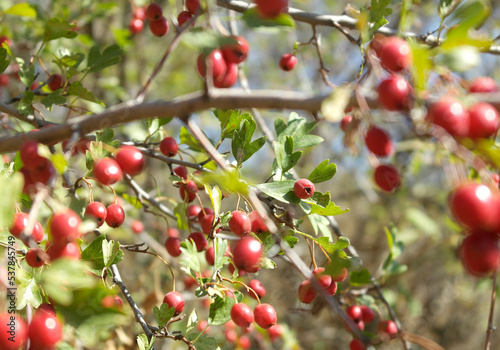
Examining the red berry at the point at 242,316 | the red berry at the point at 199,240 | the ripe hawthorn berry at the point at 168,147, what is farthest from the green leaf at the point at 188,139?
the red berry at the point at 242,316

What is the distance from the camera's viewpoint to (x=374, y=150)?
923 mm

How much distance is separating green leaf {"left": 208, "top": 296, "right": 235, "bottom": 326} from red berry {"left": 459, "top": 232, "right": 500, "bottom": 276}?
0.87 meters

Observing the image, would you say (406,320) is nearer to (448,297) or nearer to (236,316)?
(448,297)

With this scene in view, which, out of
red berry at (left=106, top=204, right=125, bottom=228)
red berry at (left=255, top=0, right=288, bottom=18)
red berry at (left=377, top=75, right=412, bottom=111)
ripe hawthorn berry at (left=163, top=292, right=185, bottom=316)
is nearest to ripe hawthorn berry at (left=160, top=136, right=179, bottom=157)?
red berry at (left=106, top=204, right=125, bottom=228)

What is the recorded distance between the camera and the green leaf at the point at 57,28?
5.29 ft

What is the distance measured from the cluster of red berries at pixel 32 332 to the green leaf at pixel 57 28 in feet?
3.68

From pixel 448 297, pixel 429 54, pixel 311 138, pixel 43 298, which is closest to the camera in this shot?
pixel 429 54

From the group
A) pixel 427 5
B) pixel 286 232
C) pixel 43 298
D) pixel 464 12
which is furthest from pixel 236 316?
pixel 427 5

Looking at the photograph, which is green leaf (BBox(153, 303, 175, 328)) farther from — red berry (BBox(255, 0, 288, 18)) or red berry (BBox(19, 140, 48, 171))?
red berry (BBox(255, 0, 288, 18))

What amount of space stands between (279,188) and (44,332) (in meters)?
0.79

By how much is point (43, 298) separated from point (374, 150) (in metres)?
1.06

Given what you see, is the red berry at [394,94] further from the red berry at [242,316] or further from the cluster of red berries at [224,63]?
the red berry at [242,316]

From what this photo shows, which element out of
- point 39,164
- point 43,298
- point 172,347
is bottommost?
point 172,347

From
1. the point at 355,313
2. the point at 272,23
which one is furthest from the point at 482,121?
the point at 355,313
